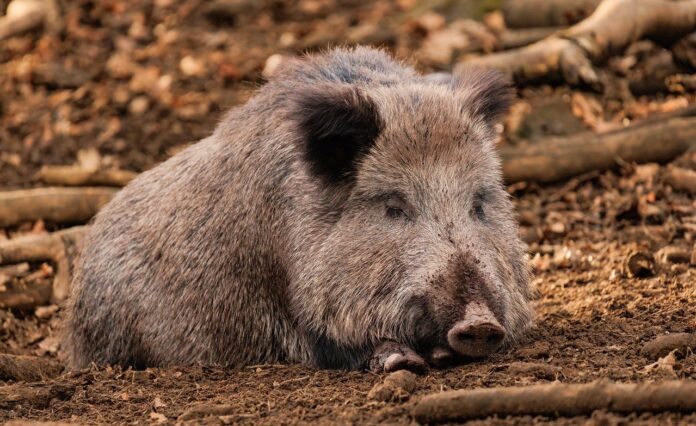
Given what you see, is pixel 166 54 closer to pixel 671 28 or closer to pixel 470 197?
pixel 671 28

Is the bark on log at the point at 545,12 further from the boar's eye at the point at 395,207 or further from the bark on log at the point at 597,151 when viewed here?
the boar's eye at the point at 395,207

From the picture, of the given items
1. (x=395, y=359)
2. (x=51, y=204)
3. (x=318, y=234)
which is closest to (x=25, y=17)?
(x=51, y=204)

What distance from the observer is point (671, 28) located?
947 centimetres

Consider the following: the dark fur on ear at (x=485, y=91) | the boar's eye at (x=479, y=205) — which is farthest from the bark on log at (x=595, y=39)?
the boar's eye at (x=479, y=205)

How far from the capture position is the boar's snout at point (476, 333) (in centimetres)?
483

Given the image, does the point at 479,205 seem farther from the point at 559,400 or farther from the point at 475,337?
the point at 559,400

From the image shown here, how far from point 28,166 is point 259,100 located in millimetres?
5077

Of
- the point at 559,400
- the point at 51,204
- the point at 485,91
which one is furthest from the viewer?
the point at 51,204

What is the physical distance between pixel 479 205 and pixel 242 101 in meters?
4.00

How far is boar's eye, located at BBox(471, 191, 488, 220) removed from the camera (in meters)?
5.65

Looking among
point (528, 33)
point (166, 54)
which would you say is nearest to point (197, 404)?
point (528, 33)

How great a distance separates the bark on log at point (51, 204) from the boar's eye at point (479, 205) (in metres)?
4.54

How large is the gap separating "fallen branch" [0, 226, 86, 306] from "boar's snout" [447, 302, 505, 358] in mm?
4243

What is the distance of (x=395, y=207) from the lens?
5.55m
